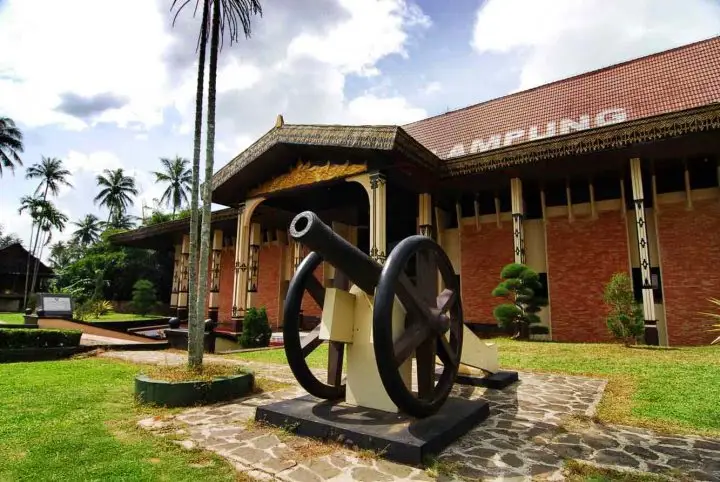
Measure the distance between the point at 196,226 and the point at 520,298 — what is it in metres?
8.97

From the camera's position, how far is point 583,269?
13.6 m

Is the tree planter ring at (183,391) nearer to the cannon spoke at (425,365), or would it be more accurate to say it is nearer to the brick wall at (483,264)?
the cannon spoke at (425,365)

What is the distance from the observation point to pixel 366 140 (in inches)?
463

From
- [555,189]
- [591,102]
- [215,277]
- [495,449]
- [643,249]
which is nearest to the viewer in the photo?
[495,449]

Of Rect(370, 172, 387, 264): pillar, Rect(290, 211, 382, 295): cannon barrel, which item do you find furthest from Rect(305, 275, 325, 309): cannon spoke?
Rect(370, 172, 387, 264): pillar

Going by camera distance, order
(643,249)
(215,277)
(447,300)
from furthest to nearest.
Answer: (215,277), (643,249), (447,300)

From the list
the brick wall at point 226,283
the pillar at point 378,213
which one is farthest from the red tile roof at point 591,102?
the brick wall at point 226,283

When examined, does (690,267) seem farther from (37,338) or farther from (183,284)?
(183,284)

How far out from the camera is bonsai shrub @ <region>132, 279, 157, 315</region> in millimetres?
26375

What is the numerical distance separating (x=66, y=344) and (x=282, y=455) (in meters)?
9.31

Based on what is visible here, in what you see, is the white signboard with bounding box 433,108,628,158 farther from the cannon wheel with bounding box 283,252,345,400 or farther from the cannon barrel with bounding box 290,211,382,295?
the cannon barrel with bounding box 290,211,382,295

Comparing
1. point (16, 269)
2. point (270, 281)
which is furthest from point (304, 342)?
point (16, 269)

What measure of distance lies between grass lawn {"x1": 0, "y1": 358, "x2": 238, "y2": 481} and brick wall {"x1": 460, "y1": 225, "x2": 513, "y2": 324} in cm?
1146

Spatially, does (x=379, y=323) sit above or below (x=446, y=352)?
above
